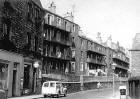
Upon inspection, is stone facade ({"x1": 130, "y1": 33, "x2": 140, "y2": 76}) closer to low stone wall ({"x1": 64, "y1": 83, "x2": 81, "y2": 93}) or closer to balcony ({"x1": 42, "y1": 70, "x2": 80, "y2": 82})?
low stone wall ({"x1": 64, "y1": 83, "x2": 81, "y2": 93})

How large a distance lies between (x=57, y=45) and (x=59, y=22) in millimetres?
4598

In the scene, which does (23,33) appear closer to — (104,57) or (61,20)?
(61,20)

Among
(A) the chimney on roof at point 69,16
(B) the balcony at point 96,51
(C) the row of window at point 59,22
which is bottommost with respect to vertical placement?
(B) the balcony at point 96,51

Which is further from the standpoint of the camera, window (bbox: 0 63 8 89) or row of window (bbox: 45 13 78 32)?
row of window (bbox: 45 13 78 32)

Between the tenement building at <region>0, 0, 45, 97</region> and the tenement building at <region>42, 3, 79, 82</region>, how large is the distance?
672cm

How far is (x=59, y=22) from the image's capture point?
51.1m

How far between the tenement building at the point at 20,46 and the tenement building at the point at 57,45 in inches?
265

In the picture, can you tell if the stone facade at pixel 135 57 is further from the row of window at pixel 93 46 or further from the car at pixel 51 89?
the row of window at pixel 93 46

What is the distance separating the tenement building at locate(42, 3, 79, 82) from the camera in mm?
45625

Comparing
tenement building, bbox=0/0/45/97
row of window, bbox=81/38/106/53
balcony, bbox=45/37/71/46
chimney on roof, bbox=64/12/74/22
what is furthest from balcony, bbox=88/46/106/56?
tenement building, bbox=0/0/45/97

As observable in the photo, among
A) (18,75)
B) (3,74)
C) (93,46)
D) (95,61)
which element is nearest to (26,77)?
(18,75)

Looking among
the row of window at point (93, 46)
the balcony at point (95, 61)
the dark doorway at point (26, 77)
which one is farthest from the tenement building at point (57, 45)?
the balcony at point (95, 61)

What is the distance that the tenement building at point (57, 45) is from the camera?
45.6 metres

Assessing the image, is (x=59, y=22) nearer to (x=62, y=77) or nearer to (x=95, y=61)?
(x=62, y=77)
